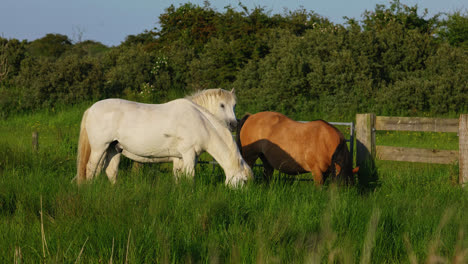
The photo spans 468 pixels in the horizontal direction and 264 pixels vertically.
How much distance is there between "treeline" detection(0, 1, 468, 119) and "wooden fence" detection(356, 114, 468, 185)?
6.83 meters

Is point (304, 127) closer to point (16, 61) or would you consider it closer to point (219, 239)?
point (219, 239)

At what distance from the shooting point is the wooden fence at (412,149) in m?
8.12

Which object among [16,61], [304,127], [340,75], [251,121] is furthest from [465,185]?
[16,61]

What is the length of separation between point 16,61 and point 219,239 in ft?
71.0

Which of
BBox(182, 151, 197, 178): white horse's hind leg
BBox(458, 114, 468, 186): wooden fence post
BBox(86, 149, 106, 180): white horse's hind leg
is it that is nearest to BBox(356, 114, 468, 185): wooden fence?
BBox(458, 114, 468, 186): wooden fence post

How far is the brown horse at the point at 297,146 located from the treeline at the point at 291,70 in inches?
318

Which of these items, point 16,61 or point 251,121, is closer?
point 251,121

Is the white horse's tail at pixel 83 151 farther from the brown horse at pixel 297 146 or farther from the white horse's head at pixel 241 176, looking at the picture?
the brown horse at pixel 297 146

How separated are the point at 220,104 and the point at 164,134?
970mm

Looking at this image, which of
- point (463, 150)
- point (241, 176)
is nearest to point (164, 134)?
point (241, 176)

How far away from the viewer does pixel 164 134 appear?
681 centimetres

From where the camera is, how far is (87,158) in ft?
24.3

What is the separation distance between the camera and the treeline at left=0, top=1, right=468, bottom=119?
1619 cm

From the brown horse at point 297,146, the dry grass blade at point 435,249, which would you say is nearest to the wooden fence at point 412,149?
the brown horse at point 297,146
